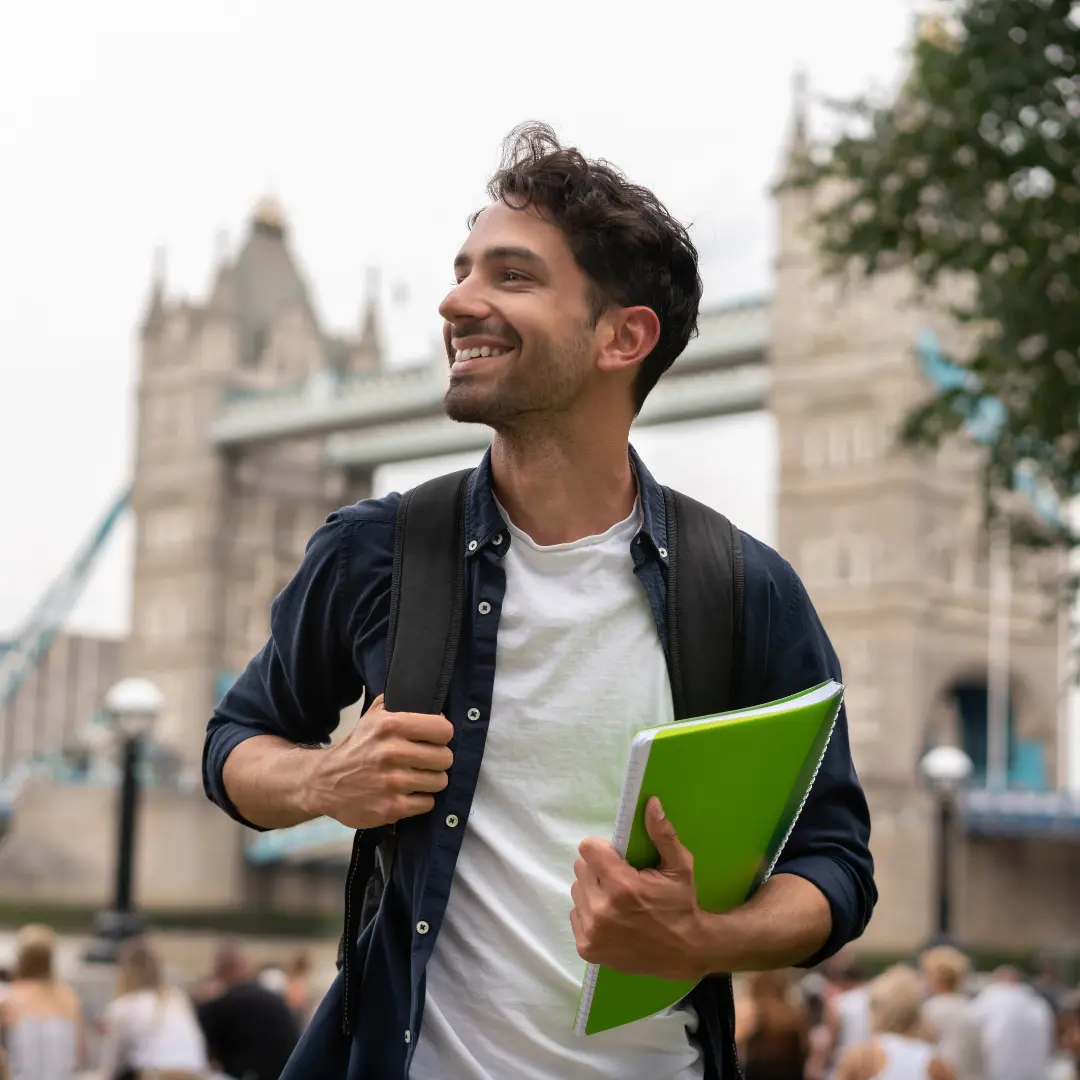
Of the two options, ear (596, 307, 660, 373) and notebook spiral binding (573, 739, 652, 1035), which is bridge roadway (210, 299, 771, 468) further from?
notebook spiral binding (573, 739, 652, 1035)

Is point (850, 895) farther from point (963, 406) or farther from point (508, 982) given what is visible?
point (963, 406)

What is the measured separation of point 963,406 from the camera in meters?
9.58

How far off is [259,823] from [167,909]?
44378 millimetres

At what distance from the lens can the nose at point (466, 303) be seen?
5.20 ft

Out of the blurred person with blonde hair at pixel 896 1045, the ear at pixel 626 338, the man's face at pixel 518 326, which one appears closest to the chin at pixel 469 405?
the man's face at pixel 518 326

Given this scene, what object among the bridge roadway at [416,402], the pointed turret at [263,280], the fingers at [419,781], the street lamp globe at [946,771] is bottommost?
the street lamp globe at [946,771]

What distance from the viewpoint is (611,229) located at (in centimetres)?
162

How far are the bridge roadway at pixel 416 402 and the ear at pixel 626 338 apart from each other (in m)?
35.6

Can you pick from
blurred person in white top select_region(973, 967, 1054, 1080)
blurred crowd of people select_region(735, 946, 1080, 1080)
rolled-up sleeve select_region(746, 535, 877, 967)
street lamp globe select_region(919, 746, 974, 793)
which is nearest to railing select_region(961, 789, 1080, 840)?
street lamp globe select_region(919, 746, 974, 793)

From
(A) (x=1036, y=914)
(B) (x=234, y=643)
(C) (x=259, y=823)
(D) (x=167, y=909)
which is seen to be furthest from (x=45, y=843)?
(C) (x=259, y=823)

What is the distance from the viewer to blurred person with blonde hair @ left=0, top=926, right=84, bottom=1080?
555cm

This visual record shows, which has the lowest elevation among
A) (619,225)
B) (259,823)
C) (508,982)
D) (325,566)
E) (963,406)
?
(508,982)

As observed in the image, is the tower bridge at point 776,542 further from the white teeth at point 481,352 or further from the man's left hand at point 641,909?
the man's left hand at point 641,909

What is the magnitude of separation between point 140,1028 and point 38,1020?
33 centimetres
